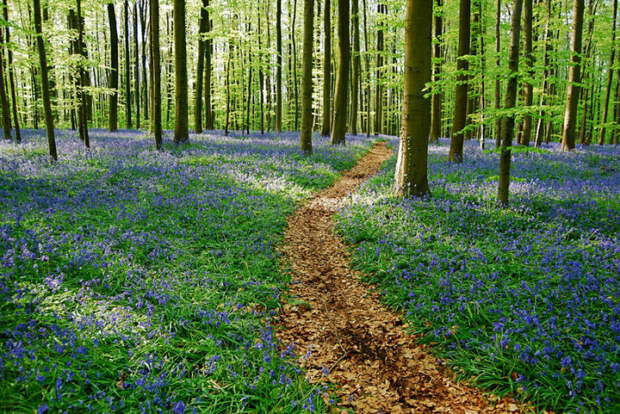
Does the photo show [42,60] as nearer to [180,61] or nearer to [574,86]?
[180,61]

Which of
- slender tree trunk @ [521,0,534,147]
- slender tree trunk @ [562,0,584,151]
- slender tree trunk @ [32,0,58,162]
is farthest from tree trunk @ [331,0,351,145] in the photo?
slender tree trunk @ [32,0,58,162]

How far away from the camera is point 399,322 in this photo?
522 centimetres

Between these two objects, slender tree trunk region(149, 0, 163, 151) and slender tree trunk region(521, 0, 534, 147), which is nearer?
slender tree trunk region(521, 0, 534, 147)

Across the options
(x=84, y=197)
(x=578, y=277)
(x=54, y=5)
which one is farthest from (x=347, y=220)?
(x=54, y=5)

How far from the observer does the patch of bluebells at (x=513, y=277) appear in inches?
146

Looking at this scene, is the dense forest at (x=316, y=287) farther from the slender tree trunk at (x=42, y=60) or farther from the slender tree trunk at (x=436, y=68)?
the slender tree trunk at (x=436, y=68)

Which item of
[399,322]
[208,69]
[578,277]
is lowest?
[399,322]

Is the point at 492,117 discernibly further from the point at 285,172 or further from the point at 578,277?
the point at 285,172

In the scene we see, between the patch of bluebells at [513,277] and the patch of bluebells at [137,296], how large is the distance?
2.13m

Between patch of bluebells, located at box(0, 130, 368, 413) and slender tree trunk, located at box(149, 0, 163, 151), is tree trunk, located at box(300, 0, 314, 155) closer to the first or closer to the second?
slender tree trunk, located at box(149, 0, 163, 151)

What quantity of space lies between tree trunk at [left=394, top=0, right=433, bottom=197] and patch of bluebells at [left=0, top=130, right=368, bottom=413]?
3808 mm

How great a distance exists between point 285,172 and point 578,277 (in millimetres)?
10387

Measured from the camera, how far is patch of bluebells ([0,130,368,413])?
10.9ft

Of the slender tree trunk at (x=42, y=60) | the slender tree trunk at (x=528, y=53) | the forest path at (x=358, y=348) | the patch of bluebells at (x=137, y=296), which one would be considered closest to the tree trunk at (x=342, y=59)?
the slender tree trunk at (x=528, y=53)
